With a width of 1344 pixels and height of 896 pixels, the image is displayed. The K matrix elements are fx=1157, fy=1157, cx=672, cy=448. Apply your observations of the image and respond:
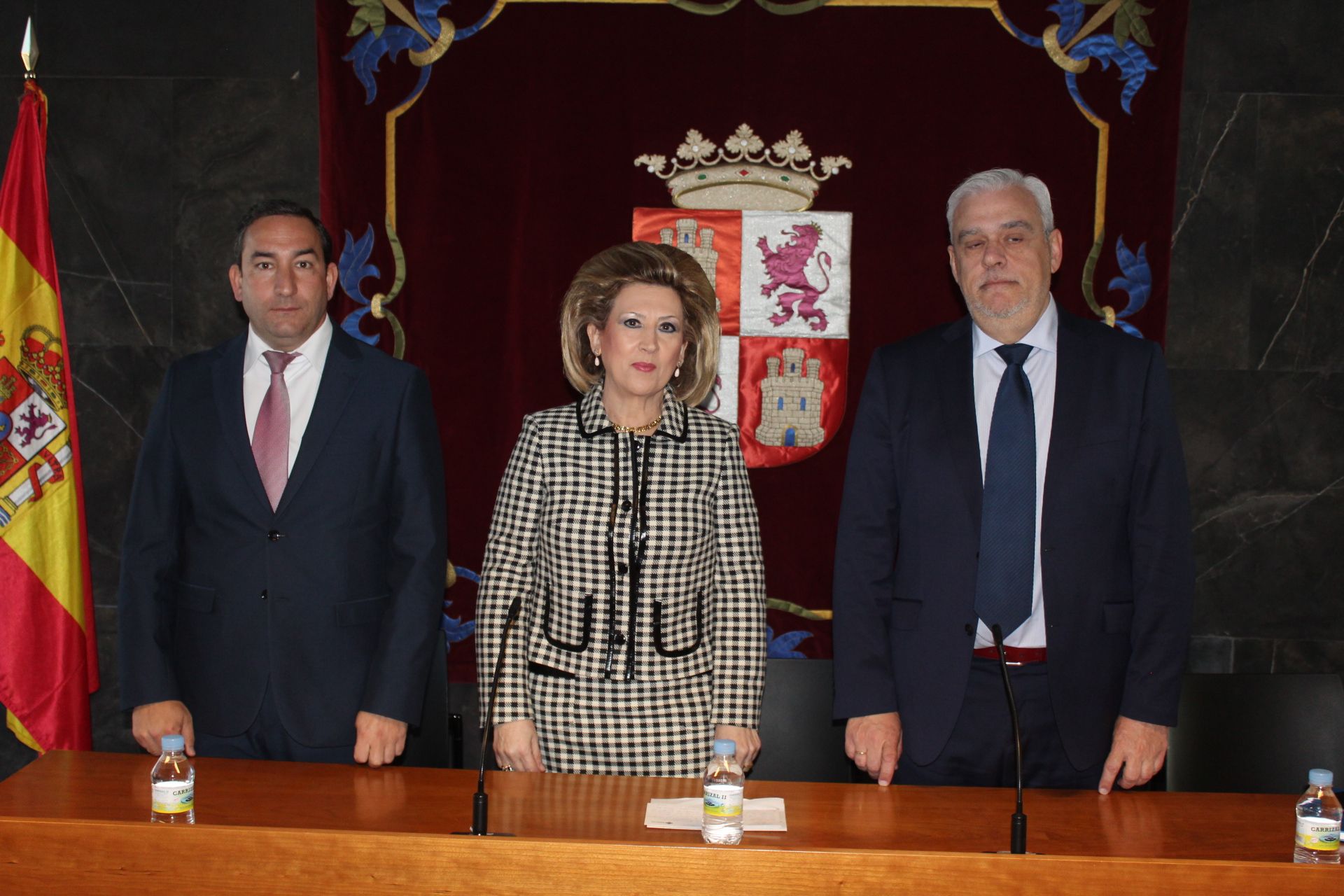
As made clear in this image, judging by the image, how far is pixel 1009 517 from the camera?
91.7 inches

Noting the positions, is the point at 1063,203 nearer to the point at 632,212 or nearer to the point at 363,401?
the point at 632,212

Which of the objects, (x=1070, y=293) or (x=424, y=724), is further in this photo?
(x=1070, y=293)

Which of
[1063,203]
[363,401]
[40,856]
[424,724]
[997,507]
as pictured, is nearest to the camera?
[40,856]

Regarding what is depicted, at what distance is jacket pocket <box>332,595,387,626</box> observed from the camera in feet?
8.34

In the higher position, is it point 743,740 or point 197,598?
point 197,598

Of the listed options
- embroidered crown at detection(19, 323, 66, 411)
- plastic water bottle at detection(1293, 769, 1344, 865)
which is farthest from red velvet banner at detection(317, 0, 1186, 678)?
plastic water bottle at detection(1293, 769, 1344, 865)

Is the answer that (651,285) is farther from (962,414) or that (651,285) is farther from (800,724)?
(800,724)

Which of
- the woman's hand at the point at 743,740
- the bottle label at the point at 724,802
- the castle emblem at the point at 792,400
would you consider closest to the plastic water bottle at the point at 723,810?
the bottle label at the point at 724,802

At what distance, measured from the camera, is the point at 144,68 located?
3.77 metres

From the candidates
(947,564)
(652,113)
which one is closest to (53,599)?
(652,113)

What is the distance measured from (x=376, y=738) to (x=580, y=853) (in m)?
0.88

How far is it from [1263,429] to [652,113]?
7.32 ft

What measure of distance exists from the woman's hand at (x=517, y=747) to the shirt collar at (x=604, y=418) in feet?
2.01

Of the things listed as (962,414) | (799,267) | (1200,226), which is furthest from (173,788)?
(1200,226)
